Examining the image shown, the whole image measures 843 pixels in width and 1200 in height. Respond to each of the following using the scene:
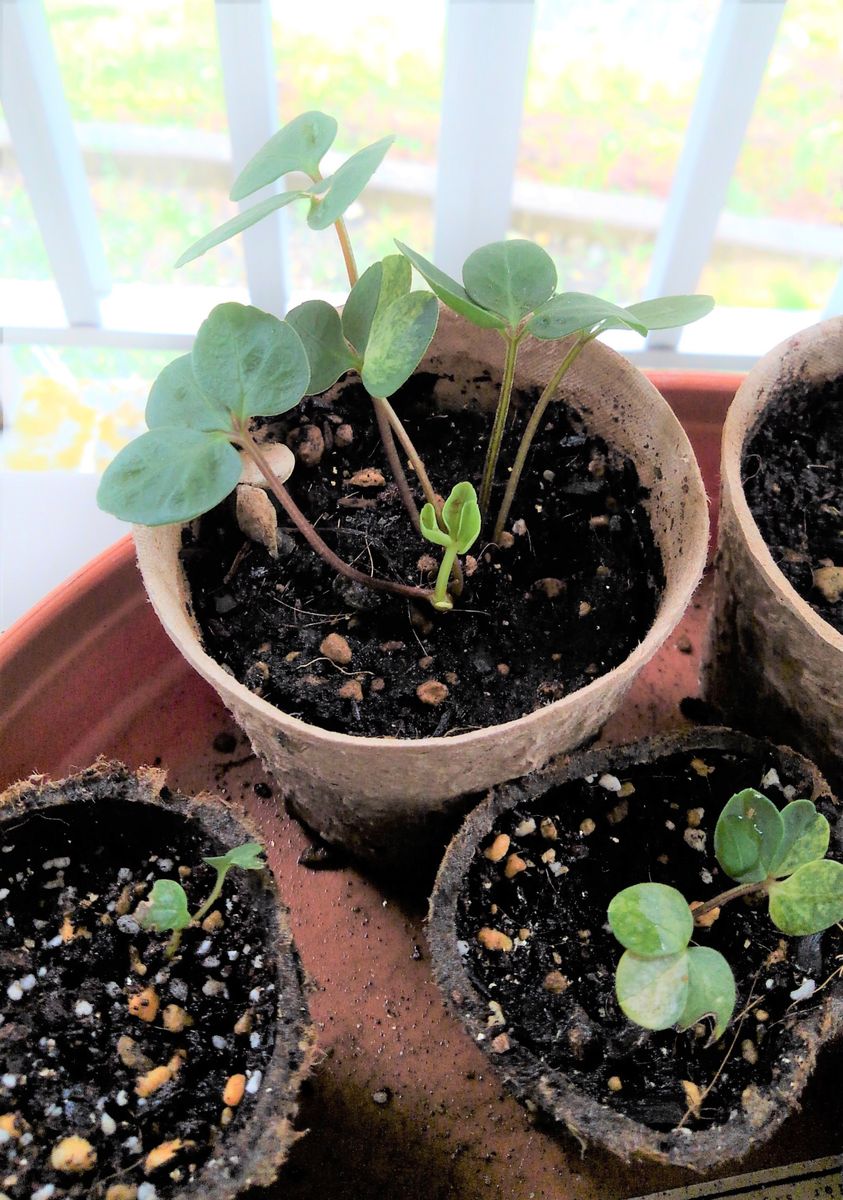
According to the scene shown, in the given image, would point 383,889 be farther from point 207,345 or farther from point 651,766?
point 207,345

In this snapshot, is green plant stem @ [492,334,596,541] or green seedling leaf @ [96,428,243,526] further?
green plant stem @ [492,334,596,541]

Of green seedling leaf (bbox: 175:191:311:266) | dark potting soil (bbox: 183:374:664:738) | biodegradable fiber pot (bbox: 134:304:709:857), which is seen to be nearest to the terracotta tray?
biodegradable fiber pot (bbox: 134:304:709:857)

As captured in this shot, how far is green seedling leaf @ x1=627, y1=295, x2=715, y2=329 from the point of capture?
2.52ft

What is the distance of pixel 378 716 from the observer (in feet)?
2.90

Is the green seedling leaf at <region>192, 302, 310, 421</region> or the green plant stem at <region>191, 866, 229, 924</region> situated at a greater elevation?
the green seedling leaf at <region>192, 302, 310, 421</region>

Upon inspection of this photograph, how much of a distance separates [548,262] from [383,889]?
62cm

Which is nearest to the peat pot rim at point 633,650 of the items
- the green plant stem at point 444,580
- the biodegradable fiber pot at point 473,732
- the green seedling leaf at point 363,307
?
the biodegradable fiber pot at point 473,732

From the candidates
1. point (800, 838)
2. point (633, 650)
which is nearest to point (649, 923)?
point (800, 838)

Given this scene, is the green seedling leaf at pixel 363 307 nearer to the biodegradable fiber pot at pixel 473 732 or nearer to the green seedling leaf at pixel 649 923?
the biodegradable fiber pot at pixel 473 732

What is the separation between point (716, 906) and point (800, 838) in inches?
4.3

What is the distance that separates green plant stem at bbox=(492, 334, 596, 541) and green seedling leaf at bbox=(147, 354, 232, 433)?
26cm

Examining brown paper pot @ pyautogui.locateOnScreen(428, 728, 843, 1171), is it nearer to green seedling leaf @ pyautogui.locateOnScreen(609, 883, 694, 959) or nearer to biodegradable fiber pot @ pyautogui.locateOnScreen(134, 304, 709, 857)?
biodegradable fiber pot @ pyautogui.locateOnScreen(134, 304, 709, 857)

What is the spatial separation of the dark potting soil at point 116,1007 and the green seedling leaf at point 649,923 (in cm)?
27

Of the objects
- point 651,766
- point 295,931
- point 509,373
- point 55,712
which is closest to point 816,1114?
point 651,766
